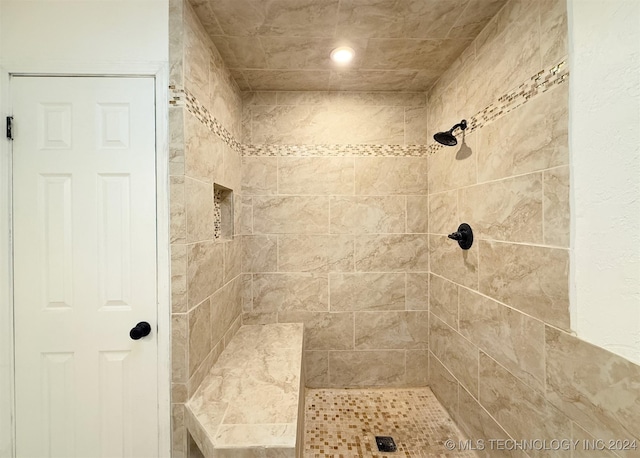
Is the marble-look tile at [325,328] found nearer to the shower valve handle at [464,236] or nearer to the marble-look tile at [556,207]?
the shower valve handle at [464,236]

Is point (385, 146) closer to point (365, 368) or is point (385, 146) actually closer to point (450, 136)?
point (450, 136)

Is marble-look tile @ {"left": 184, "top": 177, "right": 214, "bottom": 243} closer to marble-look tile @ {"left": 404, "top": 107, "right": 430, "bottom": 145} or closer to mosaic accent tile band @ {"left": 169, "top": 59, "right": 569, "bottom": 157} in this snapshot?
mosaic accent tile band @ {"left": 169, "top": 59, "right": 569, "bottom": 157}

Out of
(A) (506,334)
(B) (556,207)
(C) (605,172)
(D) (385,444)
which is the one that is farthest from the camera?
(D) (385,444)

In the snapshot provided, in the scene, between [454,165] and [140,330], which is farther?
[454,165]

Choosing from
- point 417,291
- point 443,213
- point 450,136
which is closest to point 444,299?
point 417,291

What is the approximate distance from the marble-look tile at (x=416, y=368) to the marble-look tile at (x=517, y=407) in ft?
2.03

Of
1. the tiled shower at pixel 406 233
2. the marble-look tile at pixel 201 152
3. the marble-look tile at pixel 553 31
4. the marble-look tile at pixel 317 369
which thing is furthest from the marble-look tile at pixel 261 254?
the marble-look tile at pixel 553 31

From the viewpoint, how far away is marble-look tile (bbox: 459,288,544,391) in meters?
1.05

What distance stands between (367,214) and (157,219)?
4.43 ft

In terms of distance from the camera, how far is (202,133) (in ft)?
4.23

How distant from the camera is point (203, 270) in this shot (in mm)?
1293

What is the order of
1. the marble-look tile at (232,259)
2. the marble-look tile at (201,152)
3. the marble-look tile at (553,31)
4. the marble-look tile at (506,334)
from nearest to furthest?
the marble-look tile at (553,31)
the marble-look tile at (506,334)
the marble-look tile at (201,152)
the marble-look tile at (232,259)

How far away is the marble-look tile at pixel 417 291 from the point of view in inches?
77.8

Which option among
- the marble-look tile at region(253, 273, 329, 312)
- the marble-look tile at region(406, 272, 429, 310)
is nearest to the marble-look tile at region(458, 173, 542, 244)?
the marble-look tile at region(406, 272, 429, 310)
